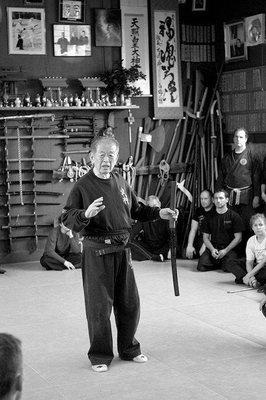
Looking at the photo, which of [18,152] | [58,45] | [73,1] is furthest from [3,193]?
[73,1]

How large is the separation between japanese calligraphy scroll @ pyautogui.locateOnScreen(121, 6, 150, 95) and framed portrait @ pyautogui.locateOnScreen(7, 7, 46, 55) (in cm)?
117

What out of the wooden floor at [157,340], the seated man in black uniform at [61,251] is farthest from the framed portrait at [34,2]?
the wooden floor at [157,340]

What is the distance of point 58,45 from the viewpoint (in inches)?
378

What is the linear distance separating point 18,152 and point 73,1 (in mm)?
2142

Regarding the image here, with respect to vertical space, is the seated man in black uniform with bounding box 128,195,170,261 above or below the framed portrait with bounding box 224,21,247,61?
below

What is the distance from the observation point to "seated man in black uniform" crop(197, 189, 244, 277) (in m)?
8.67

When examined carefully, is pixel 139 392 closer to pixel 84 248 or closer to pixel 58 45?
pixel 84 248

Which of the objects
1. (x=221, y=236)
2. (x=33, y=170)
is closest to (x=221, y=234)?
(x=221, y=236)

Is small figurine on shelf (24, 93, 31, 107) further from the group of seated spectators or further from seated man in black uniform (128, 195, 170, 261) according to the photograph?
the group of seated spectators

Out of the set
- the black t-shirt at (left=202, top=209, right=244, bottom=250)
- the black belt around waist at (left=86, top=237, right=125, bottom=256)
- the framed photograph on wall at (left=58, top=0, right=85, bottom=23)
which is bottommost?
the black t-shirt at (left=202, top=209, right=244, bottom=250)

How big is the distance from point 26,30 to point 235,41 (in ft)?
9.31

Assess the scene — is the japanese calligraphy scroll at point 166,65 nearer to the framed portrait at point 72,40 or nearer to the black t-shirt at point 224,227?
the framed portrait at point 72,40

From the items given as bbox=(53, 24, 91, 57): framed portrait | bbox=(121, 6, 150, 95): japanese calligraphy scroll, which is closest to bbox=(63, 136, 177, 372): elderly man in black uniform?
bbox=(53, 24, 91, 57): framed portrait

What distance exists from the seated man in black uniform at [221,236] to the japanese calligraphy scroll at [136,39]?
2311 mm
